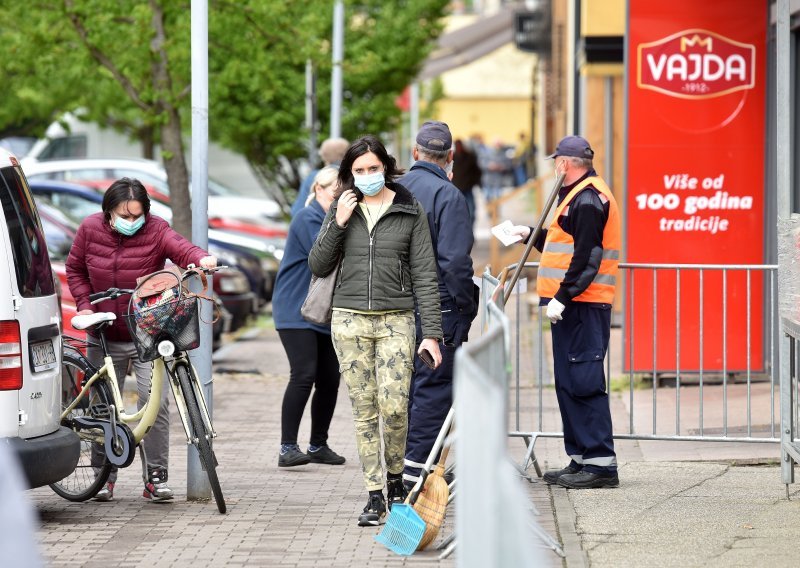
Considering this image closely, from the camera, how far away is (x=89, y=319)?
7.67 m

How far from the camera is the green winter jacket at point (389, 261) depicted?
7.09 m

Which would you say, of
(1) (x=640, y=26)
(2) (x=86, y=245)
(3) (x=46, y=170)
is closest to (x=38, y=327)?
(2) (x=86, y=245)

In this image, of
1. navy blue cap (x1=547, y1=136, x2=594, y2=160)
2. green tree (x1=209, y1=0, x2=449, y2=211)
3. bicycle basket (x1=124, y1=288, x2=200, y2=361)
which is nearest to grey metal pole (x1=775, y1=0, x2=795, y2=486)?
navy blue cap (x1=547, y1=136, x2=594, y2=160)

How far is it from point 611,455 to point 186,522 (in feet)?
7.57

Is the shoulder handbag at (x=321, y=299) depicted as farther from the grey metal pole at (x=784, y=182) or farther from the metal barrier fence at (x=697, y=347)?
the metal barrier fence at (x=697, y=347)

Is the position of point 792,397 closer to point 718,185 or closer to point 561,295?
point 561,295

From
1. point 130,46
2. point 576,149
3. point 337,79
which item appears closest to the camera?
point 576,149

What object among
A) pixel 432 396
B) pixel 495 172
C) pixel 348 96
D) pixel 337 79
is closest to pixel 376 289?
pixel 432 396

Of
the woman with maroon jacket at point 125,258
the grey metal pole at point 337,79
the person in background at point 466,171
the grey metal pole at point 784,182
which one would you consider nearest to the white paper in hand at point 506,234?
the grey metal pole at point 784,182

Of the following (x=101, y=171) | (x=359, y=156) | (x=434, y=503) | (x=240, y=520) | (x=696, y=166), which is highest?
(x=101, y=171)

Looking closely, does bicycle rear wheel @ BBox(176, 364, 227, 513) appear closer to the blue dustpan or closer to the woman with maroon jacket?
the woman with maroon jacket

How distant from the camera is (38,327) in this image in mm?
7012

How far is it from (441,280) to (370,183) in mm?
728

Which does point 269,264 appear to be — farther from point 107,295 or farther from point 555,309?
point 555,309
